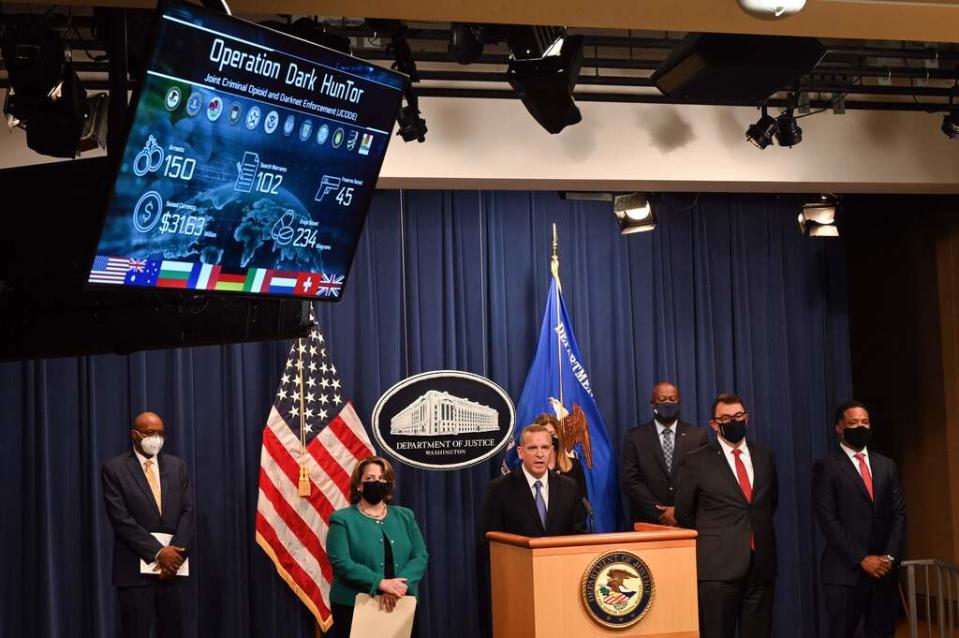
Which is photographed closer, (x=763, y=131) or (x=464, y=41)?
(x=464, y=41)

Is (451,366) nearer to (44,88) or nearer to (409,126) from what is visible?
(409,126)

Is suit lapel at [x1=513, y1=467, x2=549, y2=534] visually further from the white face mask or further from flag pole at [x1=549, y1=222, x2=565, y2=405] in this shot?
the white face mask

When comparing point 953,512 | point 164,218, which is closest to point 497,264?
point 953,512

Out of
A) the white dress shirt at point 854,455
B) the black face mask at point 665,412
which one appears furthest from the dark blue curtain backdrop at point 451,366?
the white dress shirt at point 854,455

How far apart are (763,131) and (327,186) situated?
181 inches

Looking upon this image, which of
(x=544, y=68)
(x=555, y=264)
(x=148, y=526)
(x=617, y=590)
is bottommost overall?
(x=617, y=590)

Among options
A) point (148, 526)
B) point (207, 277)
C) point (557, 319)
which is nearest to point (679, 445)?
point (557, 319)

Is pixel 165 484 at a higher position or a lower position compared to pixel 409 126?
lower

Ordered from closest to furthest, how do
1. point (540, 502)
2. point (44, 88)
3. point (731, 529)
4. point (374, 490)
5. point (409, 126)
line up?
point (44, 88) < point (374, 490) < point (540, 502) < point (409, 126) < point (731, 529)

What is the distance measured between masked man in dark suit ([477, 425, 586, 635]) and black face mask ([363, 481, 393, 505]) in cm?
56

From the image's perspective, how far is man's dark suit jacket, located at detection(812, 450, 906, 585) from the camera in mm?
7164

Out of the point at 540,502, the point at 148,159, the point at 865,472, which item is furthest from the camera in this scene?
the point at 865,472

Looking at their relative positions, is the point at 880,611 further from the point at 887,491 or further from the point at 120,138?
the point at 120,138

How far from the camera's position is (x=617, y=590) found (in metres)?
5.98
